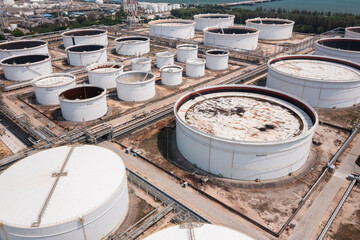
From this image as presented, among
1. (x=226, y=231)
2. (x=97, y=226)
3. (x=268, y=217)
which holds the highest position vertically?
(x=226, y=231)

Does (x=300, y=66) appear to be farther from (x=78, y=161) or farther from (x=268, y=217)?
(x=78, y=161)

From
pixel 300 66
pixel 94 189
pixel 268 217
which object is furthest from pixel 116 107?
pixel 300 66

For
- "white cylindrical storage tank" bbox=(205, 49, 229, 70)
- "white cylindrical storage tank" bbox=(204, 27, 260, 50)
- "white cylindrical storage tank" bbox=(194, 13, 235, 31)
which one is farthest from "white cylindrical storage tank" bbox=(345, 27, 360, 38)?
"white cylindrical storage tank" bbox=(205, 49, 229, 70)

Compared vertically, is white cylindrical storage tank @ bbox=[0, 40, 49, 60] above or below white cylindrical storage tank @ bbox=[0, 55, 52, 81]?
above

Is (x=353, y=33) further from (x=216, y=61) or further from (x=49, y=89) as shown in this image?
(x=49, y=89)

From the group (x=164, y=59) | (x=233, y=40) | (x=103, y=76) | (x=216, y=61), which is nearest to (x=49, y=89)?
(x=103, y=76)

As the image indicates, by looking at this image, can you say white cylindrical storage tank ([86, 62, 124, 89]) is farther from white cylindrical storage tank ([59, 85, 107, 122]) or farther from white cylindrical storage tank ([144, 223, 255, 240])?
white cylindrical storage tank ([144, 223, 255, 240])
